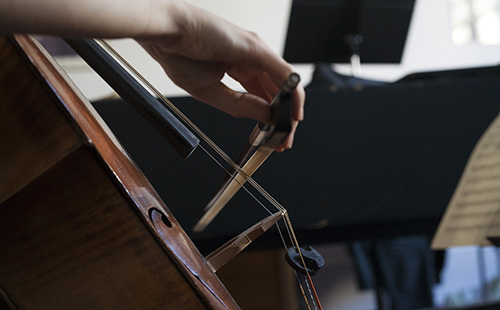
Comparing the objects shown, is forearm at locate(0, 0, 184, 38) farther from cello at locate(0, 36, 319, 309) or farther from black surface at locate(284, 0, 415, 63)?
black surface at locate(284, 0, 415, 63)

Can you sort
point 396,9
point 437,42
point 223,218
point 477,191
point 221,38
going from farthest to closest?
point 437,42
point 396,9
point 223,218
point 477,191
point 221,38

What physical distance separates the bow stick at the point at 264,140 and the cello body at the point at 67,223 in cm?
14

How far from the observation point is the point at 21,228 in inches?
19.9

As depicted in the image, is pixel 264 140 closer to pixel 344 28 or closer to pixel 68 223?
pixel 68 223

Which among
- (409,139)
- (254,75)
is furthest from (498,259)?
(254,75)

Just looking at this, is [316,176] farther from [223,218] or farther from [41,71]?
[41,71]

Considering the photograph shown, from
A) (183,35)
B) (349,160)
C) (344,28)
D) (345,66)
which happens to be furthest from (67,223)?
(345,66)

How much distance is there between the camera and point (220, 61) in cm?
55

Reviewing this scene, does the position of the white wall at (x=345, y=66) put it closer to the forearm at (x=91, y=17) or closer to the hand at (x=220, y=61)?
the hand at (x=220, y=61)

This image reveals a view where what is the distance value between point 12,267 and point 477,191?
635 millimetres

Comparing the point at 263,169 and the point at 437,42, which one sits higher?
the point at 263,169

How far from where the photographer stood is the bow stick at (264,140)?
463mm

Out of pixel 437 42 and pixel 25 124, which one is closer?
pixel 25 124

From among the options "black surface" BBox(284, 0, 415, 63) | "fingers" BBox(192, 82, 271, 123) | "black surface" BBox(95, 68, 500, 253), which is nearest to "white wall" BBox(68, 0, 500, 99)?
"black surface" BBox(284, 0, 415, 63)
